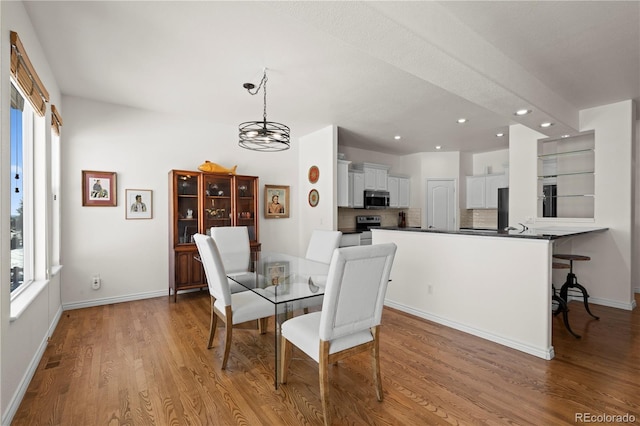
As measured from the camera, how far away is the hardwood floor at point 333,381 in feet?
6.07

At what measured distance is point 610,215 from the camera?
3.86m

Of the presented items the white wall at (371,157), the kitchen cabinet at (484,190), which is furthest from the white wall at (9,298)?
the kitchen cabinet at (484,190)

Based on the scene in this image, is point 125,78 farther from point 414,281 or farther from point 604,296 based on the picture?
point 604,296

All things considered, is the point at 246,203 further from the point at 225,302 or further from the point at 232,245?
the point at 225,302

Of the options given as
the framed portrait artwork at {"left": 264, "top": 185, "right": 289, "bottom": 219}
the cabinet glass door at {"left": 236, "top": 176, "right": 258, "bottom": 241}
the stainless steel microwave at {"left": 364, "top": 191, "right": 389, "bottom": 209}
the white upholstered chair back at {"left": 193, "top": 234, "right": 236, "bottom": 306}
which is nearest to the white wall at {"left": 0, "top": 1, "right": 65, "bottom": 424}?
the white upholstered chair back at {"left": 193, "top": 234, "right": 236, "bottom": 306}

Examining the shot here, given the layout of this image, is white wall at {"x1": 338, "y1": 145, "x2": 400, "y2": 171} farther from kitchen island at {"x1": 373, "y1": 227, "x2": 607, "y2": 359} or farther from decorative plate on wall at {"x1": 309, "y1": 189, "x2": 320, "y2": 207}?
kitchen island at {"x1": 373, "y1": 227, "x2": 607, "y2": 359}

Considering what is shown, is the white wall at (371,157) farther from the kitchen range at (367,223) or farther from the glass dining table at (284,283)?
the glass dining table at (284,283)

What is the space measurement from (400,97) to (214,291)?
2929mm

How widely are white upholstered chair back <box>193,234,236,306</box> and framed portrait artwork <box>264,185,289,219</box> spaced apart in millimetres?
2762

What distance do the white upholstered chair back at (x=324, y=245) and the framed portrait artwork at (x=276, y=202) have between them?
181 centimetres

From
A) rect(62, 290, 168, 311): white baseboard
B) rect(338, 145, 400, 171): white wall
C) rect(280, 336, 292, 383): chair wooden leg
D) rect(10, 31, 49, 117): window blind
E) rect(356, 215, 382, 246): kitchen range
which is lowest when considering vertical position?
rect(62, 290, 168, 311): white baseboard

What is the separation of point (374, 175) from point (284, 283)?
4.42 meters

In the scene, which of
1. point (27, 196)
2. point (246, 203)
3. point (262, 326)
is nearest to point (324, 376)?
point (262, 326)

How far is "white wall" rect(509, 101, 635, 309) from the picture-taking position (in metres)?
3.74
